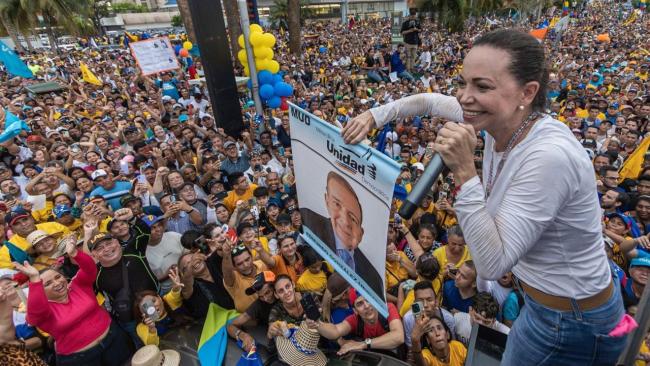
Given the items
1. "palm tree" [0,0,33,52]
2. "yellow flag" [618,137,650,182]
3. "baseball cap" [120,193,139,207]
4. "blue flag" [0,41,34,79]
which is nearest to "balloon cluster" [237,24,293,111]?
"baseball cap" [120,193,139,207]

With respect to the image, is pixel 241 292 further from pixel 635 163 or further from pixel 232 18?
pixel 232 18

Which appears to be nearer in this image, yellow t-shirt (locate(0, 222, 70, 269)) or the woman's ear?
the woman's ear

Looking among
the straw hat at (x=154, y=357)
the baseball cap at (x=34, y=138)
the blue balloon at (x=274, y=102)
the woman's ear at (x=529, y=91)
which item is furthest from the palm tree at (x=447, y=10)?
the woman's ear at (x=529, y=91)

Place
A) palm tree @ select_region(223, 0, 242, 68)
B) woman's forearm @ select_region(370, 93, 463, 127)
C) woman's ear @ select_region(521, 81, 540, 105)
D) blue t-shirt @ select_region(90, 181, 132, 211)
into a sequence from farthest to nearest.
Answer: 1. palm tree @ select_region(223, 0, 242, 68)
2. blue t-shirt @ select_region(90, 181, 132, 211)
3. woman's forearm @ select_region(370, 93, 463, 127)
4. woman's ear @ select_region(521, 81, 540, 105)

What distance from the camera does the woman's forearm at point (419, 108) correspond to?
1847mm

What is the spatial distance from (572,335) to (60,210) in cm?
622

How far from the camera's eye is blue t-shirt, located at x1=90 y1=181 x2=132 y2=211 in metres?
5.73

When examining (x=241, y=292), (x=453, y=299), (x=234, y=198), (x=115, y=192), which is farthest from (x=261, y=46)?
(x=453, y=299)

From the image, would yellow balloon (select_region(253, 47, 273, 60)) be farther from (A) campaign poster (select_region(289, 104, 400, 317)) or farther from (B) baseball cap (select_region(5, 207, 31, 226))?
(A) campaign poster (select_region(289, 104, 400, 317))

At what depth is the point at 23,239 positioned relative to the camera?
4.75 meters

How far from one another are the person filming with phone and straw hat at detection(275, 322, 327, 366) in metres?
2.01

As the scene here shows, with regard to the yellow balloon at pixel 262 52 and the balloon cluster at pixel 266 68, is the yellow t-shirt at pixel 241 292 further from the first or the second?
the yellow balloon at pixel 262 52

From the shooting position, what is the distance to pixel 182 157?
24.0ft

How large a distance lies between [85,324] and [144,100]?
35.8 feet
